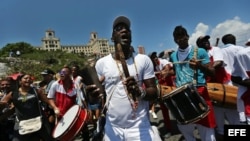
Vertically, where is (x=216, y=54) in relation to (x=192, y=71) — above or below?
above

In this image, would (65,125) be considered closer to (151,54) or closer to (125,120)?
(125,120)

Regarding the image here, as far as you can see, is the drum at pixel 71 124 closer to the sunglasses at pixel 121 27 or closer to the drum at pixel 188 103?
the drum at pixel 188 103

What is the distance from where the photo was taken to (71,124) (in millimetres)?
5531

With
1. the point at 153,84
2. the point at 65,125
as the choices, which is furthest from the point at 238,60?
the point at 65,125

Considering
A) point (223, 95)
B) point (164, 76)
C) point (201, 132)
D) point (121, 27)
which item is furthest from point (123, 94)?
point (164, 76)

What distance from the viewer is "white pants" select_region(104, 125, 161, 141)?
3.10 meters

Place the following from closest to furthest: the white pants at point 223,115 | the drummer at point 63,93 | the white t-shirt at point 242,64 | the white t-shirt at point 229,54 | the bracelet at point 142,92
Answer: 1. the bracelet at point 142,92
2. the white t-shirt at point 242,64
3. the white pants at point 223,115
4. the white t-shirt at point 229,54
5. the drummer at point 63,93

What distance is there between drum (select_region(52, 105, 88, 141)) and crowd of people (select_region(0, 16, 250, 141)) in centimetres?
2

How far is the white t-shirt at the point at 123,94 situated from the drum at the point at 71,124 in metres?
2.43

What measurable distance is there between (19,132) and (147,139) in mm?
3403

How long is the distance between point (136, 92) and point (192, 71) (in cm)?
217

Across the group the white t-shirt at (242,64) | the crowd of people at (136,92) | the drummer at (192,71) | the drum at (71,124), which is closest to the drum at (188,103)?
the crowd of people at (136,92)

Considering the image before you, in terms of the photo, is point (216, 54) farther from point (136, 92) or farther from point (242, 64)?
point (136, 92)

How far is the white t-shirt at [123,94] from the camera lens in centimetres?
310
